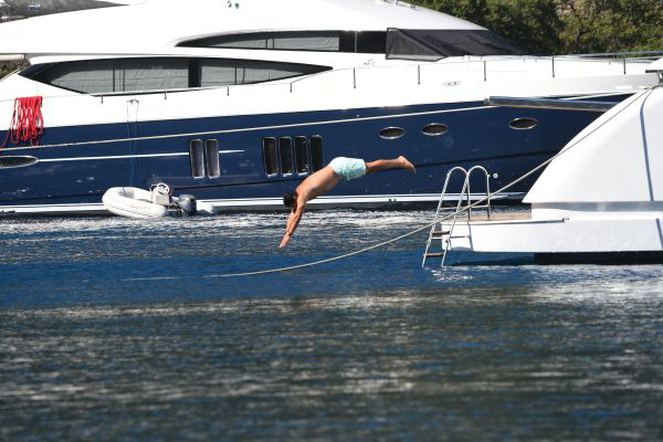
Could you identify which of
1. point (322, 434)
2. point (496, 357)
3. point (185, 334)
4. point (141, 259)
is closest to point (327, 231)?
point (141, 259)

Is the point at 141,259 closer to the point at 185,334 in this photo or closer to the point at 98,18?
the point at 185,334

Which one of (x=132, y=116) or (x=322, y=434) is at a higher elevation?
(x=132, y=116)

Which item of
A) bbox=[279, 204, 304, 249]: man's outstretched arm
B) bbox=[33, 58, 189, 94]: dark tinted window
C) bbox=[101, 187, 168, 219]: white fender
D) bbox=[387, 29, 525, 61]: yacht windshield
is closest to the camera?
bbox=[279, 204, 304, 249]: man's outstretched arm

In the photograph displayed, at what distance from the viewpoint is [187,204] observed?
3341cm

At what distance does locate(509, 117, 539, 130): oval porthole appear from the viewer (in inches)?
1241

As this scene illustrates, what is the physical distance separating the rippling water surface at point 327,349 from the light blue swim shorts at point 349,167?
1205mm

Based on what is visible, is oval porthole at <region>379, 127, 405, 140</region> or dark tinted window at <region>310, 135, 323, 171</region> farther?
dark tinted window at <region>310, 135, 323, 171</region>

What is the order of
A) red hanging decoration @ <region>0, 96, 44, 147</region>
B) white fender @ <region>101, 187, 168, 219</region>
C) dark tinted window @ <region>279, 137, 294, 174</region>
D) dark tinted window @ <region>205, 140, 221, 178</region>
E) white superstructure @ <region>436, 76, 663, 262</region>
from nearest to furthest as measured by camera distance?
white superstructure @ <region>436, 76, 663, 262</region> → white fender @ <region>101, 187, 168, 219</region> → dark tinted window @ <region>279, 137, 294, 174</region> → dark tinted window @ <region>205, 140, 221, 178</region> → red hanging decoration @ <region>0, 96, 44, 147</region>

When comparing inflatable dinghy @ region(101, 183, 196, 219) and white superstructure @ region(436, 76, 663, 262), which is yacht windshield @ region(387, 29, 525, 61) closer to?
inflatable dinghy @ region(101, 183, 196, 219)

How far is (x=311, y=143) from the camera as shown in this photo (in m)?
32.9

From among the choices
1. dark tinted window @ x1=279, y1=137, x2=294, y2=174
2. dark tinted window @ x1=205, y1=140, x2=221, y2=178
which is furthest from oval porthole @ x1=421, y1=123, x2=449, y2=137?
dark tinted window @ x1=205, y1=140, x2=221, y2=178

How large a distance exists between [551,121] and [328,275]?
1140 cm

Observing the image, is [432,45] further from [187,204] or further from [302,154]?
[187,204]

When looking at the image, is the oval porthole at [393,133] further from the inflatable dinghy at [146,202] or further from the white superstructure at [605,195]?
the white superstructure at [605,195]
